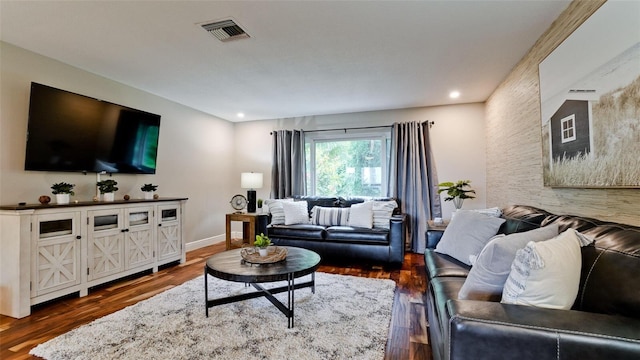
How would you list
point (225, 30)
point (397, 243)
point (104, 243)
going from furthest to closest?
point (397, 243) → point (104, 243) → point (225, 30)

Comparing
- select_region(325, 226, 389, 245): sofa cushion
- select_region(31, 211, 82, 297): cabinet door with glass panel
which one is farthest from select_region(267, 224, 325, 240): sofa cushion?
select_region(31, 211, 82, 297): cabinet door with glass panel

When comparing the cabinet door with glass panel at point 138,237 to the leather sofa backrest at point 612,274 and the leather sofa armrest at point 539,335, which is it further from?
the leather sofa backrest at point 612,274

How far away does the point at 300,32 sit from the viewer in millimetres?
2363

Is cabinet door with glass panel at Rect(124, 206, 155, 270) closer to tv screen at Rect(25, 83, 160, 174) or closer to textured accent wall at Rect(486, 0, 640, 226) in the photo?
tv screen at Rect(25, 83, 160, 174)

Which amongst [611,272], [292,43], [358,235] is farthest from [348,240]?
[611,272]

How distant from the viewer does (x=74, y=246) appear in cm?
269

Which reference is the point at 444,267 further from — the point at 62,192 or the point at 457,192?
the point at 62,192

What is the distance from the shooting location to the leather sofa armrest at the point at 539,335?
882 mm

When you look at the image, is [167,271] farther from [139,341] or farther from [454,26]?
[454,26]

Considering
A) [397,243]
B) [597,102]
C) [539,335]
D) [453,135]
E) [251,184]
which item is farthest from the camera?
[251,184]

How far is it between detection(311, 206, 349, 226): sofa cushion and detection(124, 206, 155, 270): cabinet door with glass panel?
7.00 ft

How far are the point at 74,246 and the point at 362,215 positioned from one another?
10.4ft

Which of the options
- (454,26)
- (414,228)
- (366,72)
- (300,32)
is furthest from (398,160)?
(300,32)

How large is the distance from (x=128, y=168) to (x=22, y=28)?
1.66 m
